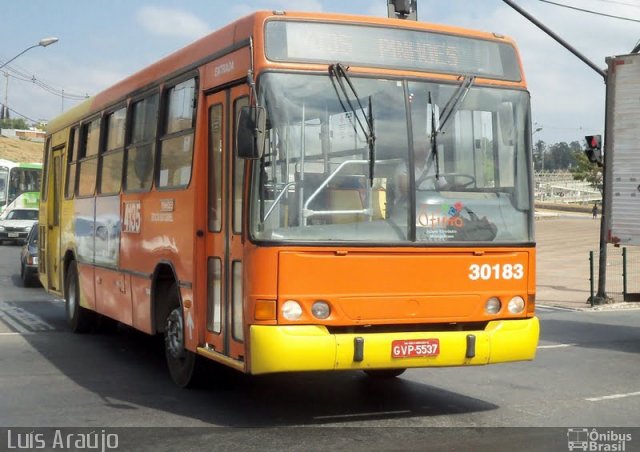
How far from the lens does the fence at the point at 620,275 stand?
2083 centimetres

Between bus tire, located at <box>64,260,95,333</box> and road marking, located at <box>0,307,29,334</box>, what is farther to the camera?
road marking, located at <box>0,307,29,334</box>

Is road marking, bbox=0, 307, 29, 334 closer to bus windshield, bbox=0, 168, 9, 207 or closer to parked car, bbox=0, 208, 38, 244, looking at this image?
parked car, bbox=0, 208, 38, 244

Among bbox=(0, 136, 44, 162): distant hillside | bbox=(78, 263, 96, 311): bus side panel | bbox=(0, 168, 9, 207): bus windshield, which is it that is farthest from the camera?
bbox=(0, 136, 44, 162): distant hillside

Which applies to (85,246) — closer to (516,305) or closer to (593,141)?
(516,305)

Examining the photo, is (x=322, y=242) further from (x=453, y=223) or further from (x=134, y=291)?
(x=134, y=291)

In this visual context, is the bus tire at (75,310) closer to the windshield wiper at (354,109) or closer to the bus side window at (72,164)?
the bus side window at (72,164)

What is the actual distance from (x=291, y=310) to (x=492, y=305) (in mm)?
Answer: 1764

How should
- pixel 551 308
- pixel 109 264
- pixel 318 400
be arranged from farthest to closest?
pixel 551 308
pixel 109 264
pixel 318 400

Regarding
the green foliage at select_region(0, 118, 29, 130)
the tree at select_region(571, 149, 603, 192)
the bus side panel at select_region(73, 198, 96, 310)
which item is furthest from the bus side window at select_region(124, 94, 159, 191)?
the green foliage at select_region(0, 118, 29, 130)

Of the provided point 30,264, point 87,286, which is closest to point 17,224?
point 30,264

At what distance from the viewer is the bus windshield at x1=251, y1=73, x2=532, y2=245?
23.7 ft

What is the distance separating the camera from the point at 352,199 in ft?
24.1

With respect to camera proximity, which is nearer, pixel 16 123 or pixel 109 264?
pixel 109 264

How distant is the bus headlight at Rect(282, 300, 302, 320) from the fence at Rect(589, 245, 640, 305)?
7.26 meters
